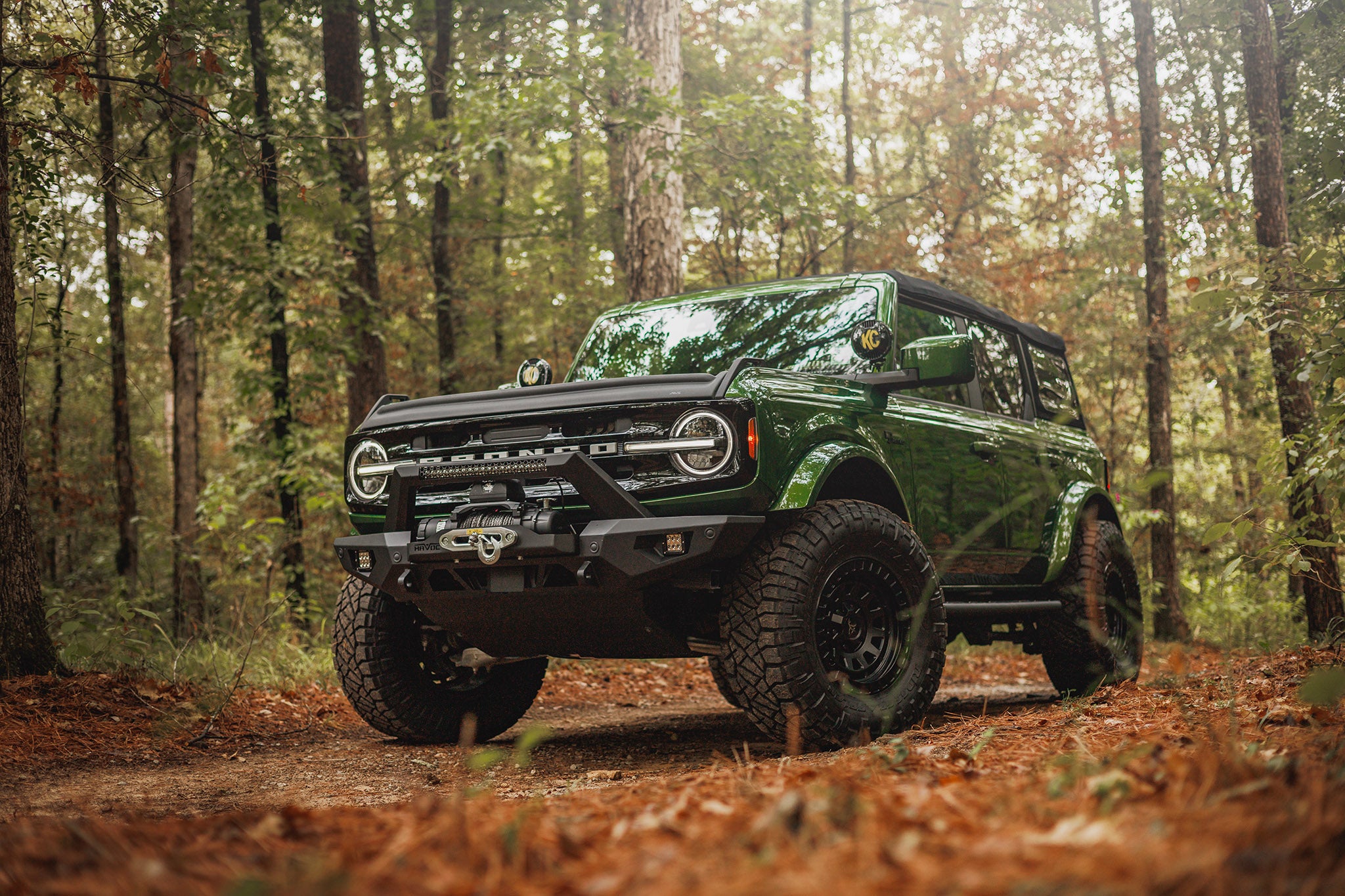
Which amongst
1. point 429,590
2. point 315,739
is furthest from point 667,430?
point 315,739

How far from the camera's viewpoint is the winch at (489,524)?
3990 mm

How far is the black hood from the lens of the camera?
13.4ft

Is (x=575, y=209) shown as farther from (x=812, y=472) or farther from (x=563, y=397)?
(x=812, y=472)

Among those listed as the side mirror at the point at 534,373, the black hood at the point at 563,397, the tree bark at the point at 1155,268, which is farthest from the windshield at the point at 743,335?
the tree bark at the point at 1155,268

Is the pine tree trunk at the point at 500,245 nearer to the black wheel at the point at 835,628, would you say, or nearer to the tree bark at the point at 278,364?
the tree bark at the point at 278,364

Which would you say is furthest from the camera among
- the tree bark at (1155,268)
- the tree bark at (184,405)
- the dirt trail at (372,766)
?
the tree bark at (1155,268)

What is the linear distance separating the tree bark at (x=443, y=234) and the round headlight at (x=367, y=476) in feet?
35.9

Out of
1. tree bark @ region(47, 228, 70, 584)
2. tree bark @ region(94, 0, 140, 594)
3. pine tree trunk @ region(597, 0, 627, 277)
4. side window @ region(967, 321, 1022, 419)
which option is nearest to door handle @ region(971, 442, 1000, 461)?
side window @ region(967, 321, 1022, 419)

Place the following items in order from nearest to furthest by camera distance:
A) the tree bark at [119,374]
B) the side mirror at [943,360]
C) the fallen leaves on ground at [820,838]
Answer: the fallen leaves on ground at [820,838] → the side mirror at [943,360] → the tree bark at [119,374]

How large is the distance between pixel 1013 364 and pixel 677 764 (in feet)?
12.1

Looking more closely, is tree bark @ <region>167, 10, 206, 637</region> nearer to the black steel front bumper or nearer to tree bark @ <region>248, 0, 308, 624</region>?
tree bark @ <region>248, 0, 308, 624</region>

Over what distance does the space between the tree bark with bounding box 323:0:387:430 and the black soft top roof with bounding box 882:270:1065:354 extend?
22.5 ft

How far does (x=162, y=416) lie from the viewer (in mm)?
26406

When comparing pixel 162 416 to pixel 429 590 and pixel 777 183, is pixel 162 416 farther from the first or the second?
pixel 429 590
